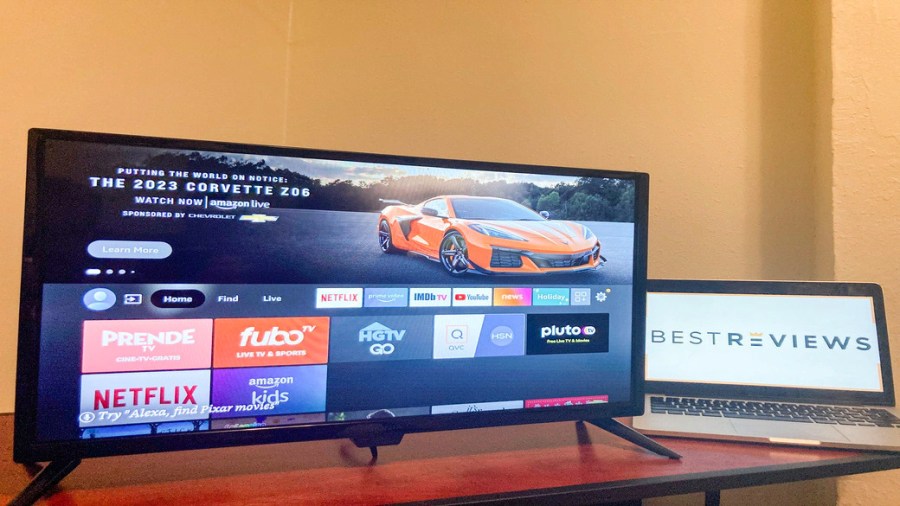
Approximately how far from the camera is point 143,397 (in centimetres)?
83

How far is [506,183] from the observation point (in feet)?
3.37

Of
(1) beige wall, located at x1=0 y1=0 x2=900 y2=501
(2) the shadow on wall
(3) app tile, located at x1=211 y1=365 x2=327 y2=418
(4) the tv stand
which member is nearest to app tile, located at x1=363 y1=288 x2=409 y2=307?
(3) app tile, located at x1=211 y1=365 x2=327 y2=418

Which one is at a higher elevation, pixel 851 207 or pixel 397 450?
pixel 851 207

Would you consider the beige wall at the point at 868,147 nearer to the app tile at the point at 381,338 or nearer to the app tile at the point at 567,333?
the app tile at the point at 567,333

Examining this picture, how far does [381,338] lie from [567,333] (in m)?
0.37

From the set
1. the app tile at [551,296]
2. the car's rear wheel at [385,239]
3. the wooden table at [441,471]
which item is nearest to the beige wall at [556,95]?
the wooden table at [441,471]

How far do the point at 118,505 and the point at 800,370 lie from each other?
4.52 ft

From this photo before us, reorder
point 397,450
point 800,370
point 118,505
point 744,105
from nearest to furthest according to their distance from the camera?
1. point 118,505
2. point 397,450
3. point 800,370
4. point 744,105

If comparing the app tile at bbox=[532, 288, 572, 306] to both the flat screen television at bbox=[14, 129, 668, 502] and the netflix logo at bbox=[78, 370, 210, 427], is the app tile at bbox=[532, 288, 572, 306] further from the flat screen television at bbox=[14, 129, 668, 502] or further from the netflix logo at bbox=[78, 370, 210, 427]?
the netflix logo at bbox=[78, 370, 210, 427]

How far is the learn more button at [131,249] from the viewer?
81cm

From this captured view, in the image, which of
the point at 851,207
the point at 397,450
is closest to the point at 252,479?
the point at 397,450

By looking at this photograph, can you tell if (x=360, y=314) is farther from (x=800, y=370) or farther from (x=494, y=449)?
(x=800, y=370)

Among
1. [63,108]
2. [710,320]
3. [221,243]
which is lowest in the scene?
[710,320]

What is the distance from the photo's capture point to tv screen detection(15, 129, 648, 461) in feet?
2.63
